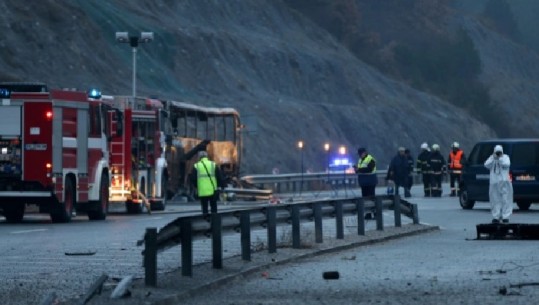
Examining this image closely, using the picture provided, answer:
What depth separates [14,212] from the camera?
35.7 metres

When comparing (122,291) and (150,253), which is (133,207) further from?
(122,291)

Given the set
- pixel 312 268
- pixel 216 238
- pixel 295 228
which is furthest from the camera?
pixel 295 228

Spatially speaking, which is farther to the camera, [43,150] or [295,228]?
[43,150]

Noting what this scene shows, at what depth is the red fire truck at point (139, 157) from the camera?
133ft

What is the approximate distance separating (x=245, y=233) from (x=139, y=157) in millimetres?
22227

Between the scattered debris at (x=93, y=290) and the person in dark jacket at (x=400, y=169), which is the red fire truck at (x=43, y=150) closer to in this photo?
the person in dark jacket at (x=400, y=169)

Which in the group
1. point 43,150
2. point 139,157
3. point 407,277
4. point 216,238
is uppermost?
point 139,157

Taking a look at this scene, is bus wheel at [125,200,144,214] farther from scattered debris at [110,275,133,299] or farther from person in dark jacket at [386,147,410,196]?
scattered debris at [110,275,133,299]

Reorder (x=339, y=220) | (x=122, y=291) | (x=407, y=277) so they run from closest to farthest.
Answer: (x=122, y=291) < (x=407, y=277) < (x=339, y=220)

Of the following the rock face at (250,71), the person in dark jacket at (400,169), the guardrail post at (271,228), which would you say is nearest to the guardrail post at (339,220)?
the guardrail post at (271,228)

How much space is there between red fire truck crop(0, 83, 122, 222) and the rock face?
24.7 metres

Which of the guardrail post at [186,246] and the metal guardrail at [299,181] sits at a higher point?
the metal guardrail at [299,181]

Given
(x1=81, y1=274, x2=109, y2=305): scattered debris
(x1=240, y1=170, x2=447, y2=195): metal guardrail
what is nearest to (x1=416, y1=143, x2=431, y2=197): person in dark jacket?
(x1=240, y1=170, x2=447, y2=195): metal guardrail

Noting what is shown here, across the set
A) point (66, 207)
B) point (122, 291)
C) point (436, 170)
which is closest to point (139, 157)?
point (66, 207)
